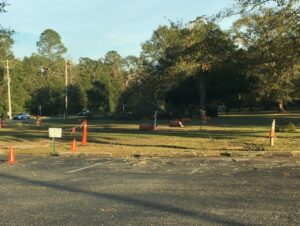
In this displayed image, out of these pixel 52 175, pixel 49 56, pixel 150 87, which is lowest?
pixel 52 175

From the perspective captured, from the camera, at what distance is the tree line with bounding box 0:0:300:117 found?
2120 centimetres

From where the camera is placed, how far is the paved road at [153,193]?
766 cm

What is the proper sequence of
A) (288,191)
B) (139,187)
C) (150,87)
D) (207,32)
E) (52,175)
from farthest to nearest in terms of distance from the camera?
1. (150,87)
2. (207,32)
3. (52,175)
4. (139,187)
5. (288,191)

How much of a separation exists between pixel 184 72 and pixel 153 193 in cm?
1380

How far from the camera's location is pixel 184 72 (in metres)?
23.2

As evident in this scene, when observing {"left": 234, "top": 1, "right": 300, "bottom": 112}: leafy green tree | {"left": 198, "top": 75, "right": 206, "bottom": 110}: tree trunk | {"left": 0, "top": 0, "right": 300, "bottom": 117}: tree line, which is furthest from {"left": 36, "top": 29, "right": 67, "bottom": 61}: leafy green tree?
{"left": 234, "top": 1, "right": 300, "bottom": 112}: leafy green tree

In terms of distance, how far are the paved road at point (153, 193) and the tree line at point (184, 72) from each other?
7049 millimetres

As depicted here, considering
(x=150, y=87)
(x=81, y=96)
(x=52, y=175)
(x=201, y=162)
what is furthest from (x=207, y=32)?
(x=81, y=96)

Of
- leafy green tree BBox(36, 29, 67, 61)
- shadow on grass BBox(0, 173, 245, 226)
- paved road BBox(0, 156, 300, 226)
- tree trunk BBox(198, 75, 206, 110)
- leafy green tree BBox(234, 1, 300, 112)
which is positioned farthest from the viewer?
leafy green tree BBox(36, 29, 67, 61)

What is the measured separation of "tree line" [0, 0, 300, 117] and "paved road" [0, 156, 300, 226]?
7.05m

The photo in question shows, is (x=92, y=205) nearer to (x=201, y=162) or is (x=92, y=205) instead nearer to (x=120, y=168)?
(x=120, y=168)

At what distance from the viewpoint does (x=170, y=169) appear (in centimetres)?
1378

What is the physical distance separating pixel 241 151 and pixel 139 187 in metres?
8.77

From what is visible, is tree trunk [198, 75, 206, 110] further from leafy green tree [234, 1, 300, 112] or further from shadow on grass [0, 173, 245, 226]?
shadow on grass [0, 173, 245, 226]
